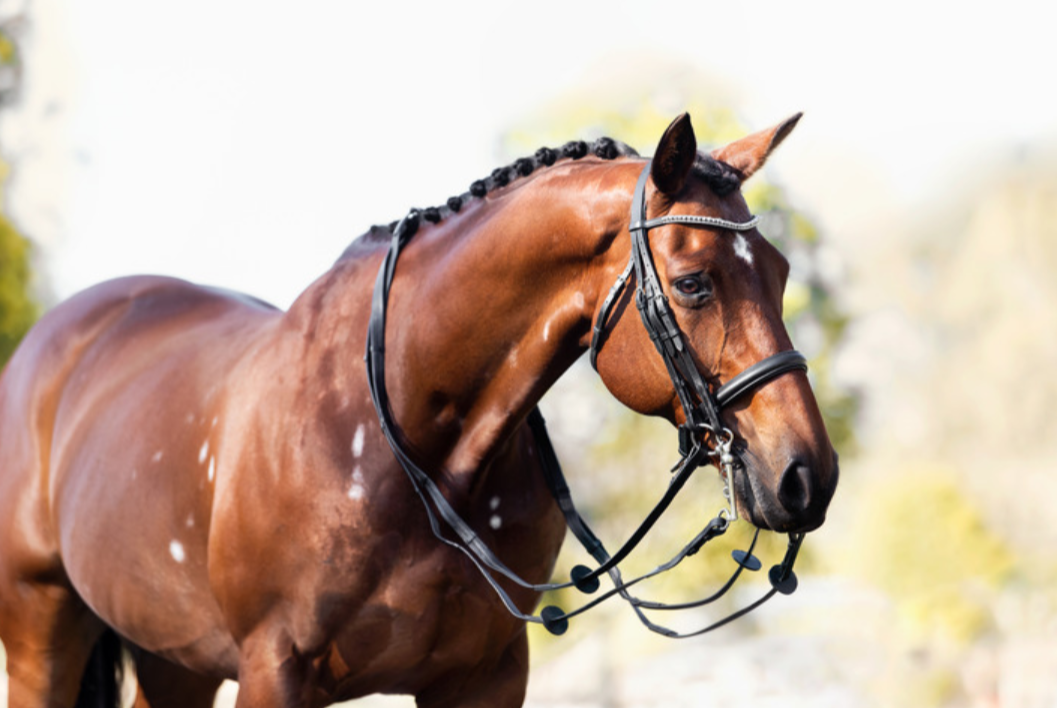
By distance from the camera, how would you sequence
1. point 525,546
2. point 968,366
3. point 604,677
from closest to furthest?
point 525,546 → point 604,677 → point 968,366

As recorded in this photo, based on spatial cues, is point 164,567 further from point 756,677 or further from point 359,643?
point 756,677

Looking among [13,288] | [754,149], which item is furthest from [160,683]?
[13,288]

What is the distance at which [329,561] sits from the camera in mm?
2504

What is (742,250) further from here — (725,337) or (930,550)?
(930,550)

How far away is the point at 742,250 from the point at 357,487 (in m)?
1.03

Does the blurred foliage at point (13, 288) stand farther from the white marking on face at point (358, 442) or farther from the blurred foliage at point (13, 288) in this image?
the white marking on face at point (358, 442)

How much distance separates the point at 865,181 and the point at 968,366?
3.37m

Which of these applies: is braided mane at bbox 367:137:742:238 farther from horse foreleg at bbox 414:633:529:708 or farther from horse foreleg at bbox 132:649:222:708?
horse foreleg at bbox 132:649:222:708

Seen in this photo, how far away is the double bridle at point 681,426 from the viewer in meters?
2.14

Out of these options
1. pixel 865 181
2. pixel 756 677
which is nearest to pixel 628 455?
pixel 756 677

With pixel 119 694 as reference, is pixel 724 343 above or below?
above

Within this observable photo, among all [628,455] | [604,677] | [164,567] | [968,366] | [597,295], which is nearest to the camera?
[597,295]

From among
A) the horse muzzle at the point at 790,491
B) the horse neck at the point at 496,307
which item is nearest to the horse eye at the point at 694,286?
the horse neck at the point at 496,307

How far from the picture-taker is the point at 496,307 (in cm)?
245
